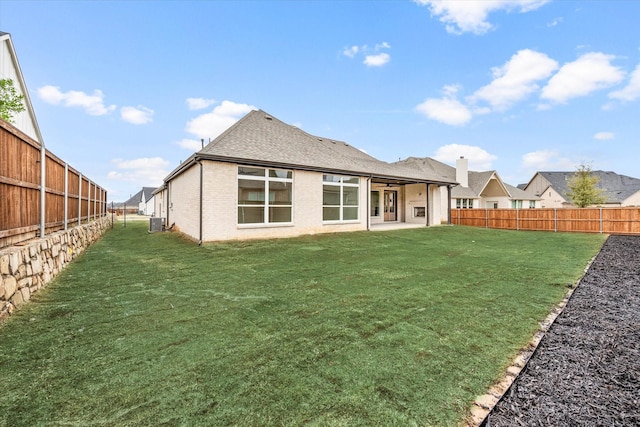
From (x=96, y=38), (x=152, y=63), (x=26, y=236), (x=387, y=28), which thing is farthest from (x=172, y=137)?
(x=26, y=236)

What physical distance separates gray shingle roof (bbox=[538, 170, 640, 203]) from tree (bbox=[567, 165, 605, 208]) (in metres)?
3.13

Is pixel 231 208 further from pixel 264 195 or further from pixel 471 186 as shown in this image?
pixel 471 186

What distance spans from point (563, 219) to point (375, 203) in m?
11.1

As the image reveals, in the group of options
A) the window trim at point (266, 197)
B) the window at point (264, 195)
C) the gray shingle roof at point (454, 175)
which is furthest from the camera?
the gray shingle roof at point (454, 175)

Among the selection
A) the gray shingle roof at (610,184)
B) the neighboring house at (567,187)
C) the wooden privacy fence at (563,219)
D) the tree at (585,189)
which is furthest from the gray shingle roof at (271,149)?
the gray shingle roof at (610,184)

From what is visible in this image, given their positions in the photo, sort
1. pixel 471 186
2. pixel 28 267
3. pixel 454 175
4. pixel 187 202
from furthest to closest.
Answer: pixel 454 175, pixel 471 186, pixel 187 202, pixel 28 267

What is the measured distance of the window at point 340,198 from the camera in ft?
42.1

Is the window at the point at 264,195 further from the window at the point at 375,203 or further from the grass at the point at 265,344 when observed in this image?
the window at the point at 375,203

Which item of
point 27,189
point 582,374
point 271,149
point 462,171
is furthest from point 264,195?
point 462,171

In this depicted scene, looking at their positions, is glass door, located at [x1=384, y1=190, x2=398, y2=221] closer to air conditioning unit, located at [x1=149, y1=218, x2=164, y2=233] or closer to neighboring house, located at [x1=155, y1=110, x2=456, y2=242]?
neighboring house, located at [x1=155, y1=110, x2=456, y2=242]

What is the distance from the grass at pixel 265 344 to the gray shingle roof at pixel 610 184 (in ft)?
134

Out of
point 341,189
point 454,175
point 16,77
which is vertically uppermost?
point 16,77

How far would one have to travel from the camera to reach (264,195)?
10.9 meters

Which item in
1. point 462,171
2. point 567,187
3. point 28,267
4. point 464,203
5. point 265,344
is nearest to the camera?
point 265,344
